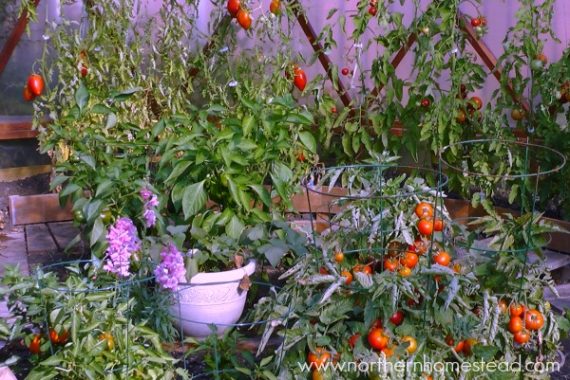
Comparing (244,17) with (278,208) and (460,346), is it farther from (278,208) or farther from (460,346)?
(460,346)

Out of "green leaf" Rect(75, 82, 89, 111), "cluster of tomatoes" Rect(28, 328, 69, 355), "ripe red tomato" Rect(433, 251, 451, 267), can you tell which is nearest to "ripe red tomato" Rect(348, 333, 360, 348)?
"ripe red tomato" Rect(433, 251, 451, 267)

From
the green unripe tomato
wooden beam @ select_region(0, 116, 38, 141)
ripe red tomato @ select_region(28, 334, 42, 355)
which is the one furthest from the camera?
wooden beam @ select_region(0, 116, 38, 141)

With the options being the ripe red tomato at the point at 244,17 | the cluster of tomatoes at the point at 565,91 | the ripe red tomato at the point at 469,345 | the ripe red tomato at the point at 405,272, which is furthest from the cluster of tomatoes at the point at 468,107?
the ripe red tomato at the point at 469,345

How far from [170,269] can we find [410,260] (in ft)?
2.38

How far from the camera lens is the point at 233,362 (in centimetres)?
231

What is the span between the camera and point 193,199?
2740 millimetres

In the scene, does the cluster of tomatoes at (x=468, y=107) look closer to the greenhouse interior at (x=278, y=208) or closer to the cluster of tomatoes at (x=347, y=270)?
the greenhouse interior at (x=278, y=208)

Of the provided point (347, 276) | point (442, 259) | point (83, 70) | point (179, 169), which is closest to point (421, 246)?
point (442, 259)

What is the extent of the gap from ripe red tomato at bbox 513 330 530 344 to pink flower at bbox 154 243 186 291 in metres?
1.00

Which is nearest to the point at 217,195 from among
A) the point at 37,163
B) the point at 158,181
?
the point at 158,181

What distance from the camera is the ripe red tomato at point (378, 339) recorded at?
6.68 ft

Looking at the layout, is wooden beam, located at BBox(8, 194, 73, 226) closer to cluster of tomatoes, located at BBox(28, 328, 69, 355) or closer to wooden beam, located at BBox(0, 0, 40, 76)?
wooden beam, located at BBox(0, 0, 40, 76)

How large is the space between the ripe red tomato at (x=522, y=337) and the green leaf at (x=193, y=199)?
1152 millimetres

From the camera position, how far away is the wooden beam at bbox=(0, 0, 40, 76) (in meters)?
3.98
